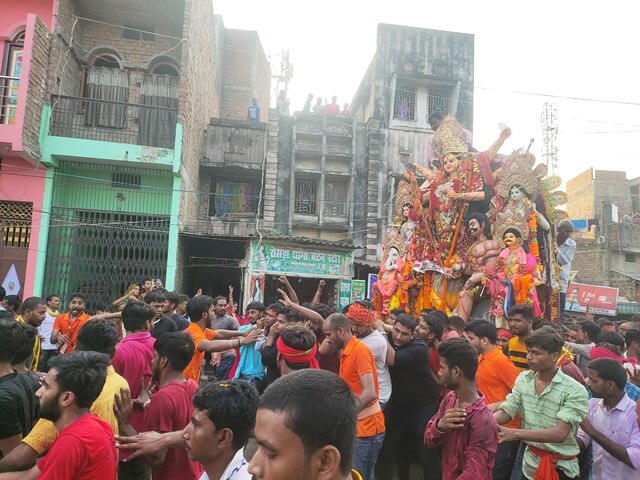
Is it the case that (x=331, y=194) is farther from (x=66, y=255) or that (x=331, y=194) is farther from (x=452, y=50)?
(x=66, y=255)

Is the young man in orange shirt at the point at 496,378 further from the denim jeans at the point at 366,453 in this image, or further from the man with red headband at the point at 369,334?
the denim jeans at the point at 366,453

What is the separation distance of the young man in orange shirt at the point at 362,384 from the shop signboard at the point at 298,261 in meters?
11.5

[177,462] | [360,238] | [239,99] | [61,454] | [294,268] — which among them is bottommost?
[177,462]

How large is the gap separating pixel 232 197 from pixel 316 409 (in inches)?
716

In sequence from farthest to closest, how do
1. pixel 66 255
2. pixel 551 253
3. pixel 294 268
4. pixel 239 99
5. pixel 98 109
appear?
pixel 239 99 → pixel 294 268 → pixel 98 109 → pixel 66 255 → pixel 551 253

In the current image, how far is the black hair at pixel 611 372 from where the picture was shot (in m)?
3.72

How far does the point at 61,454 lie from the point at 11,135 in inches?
494

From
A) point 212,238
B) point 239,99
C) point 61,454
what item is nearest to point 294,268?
point 212,238

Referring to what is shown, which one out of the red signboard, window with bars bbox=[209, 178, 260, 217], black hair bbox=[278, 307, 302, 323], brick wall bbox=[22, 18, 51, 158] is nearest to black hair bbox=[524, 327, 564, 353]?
black hair bbox=[278, 307, 302, 323]

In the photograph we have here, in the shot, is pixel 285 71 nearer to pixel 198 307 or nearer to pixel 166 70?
pixel 166 70

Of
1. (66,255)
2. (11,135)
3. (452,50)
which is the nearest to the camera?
(11,135)

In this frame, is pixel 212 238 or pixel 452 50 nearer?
pixel 212 238

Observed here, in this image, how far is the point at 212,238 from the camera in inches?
623

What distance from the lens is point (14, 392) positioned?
3014 mm
